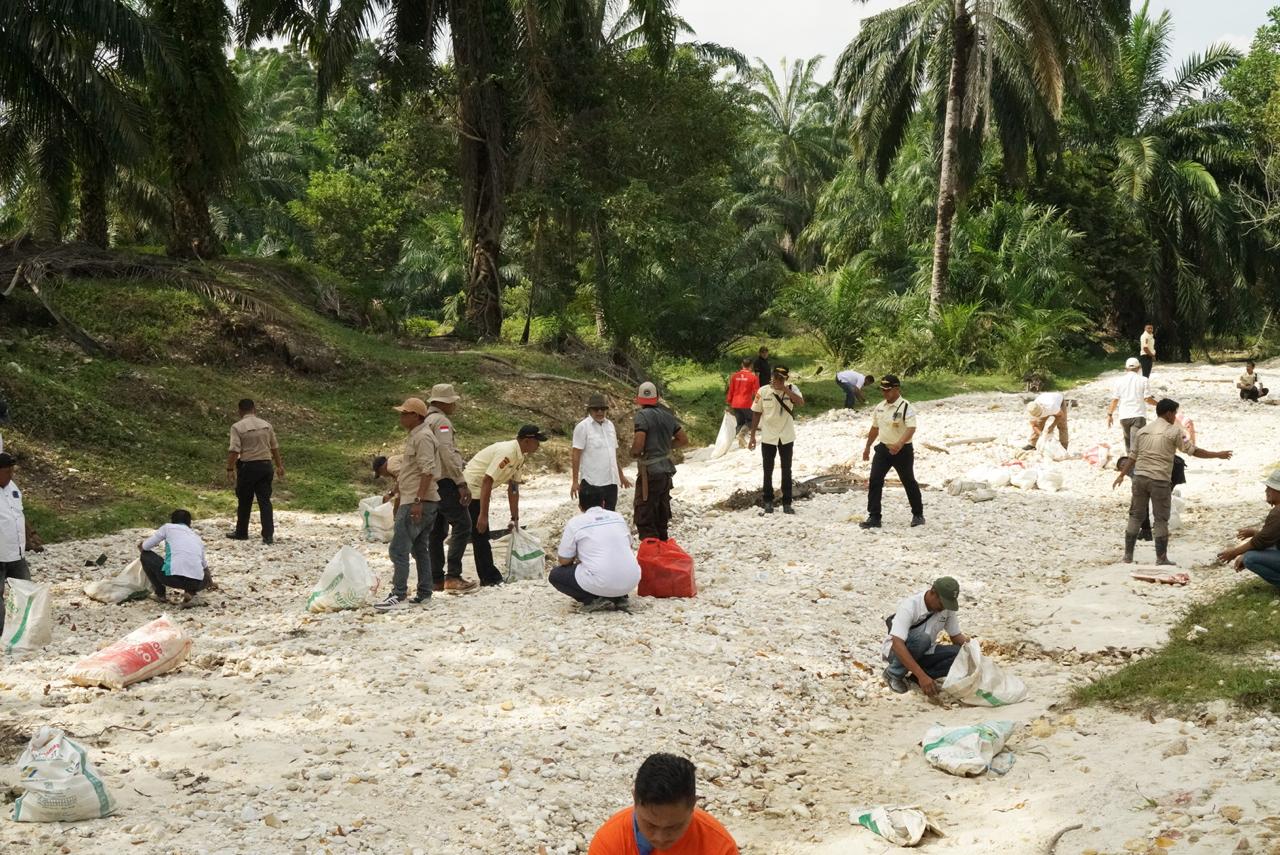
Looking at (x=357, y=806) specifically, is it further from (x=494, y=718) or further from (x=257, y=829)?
(x=494, y=718)

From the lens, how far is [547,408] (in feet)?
69.9

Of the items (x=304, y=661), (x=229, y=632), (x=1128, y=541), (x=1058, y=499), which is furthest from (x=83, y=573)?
(x=1058, y=499)

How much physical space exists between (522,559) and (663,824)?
7.25 metres

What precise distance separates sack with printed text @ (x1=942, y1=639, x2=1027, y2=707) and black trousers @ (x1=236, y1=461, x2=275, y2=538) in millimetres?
7845

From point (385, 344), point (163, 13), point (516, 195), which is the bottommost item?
point (385, 344)

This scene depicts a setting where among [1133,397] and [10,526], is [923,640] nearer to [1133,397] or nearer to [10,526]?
[10,526]

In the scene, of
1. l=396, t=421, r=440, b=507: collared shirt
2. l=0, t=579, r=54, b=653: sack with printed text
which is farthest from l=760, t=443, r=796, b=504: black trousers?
l=0, t=579, r=54, b=653: sack with printed text

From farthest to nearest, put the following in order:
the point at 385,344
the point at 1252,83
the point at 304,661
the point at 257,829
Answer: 1. the point at 1252,83
2. the point at 385,344
3. the point at 304,661
4. the point at 257,829

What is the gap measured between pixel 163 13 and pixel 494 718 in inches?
737

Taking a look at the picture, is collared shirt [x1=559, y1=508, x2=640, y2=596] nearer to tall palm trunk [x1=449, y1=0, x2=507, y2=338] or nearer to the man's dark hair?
the man's dark hair

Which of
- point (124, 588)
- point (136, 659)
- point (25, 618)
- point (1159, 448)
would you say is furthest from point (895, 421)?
point (25, 618)

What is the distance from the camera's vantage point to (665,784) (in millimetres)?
3441

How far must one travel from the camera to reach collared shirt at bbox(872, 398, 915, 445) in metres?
12.3

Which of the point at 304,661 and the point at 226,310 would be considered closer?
the point at 304,661
